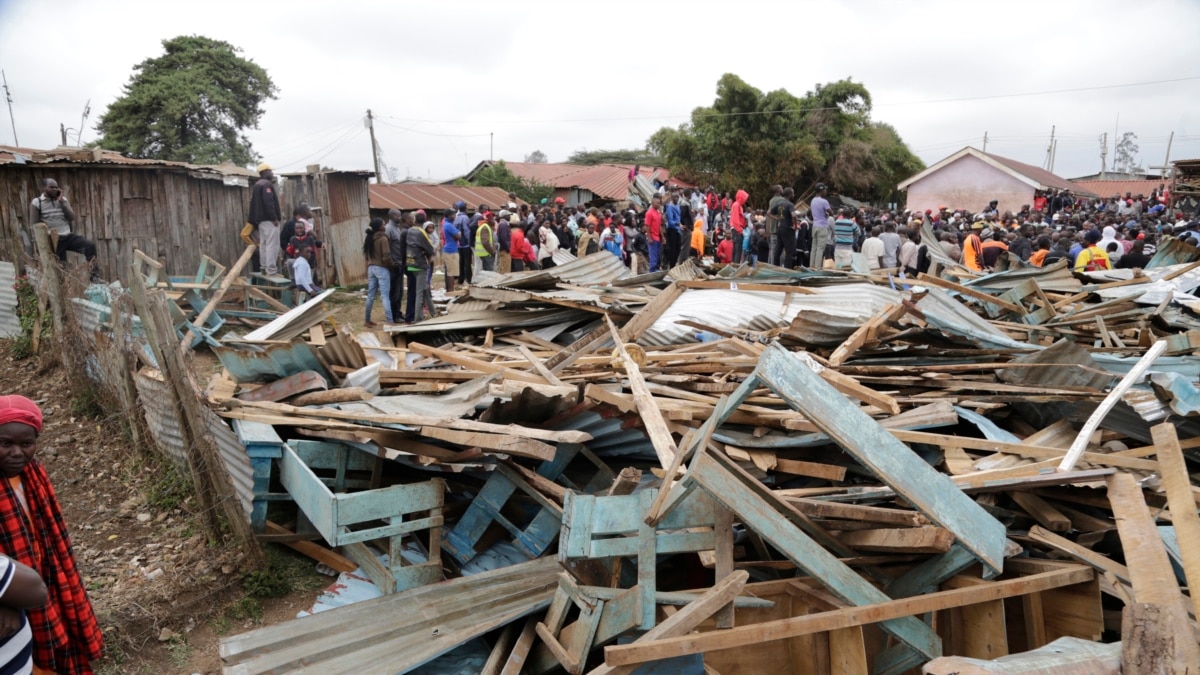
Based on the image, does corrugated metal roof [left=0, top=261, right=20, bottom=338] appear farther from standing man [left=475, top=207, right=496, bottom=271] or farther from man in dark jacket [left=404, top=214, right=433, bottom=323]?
standing man [left=475, top=207, right=496, bottom=271]

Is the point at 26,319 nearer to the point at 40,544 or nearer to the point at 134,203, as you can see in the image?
the point at 134,203

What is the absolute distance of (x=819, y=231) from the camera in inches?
519

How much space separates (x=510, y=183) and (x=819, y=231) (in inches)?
916

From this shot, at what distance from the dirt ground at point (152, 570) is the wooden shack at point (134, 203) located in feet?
15.5

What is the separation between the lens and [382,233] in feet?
32.8

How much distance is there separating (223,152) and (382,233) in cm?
2912

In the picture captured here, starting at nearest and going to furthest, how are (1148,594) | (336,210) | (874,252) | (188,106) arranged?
(1148,594) < (874,252) < (336,210) < (188,106)

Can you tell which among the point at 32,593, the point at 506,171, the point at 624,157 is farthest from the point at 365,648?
the point at 624,157

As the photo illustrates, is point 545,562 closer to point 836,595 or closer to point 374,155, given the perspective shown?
point 836,595

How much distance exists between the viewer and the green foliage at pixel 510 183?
108 ft

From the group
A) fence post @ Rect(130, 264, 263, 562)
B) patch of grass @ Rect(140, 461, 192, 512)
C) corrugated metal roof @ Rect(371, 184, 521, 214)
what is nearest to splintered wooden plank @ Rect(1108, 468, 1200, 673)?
fence post @ Rect(130, 264, 263, 562)

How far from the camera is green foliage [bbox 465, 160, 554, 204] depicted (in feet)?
108

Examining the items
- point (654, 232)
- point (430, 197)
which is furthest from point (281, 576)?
point (430, 197)

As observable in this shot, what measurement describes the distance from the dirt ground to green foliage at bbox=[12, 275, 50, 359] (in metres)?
2.64
